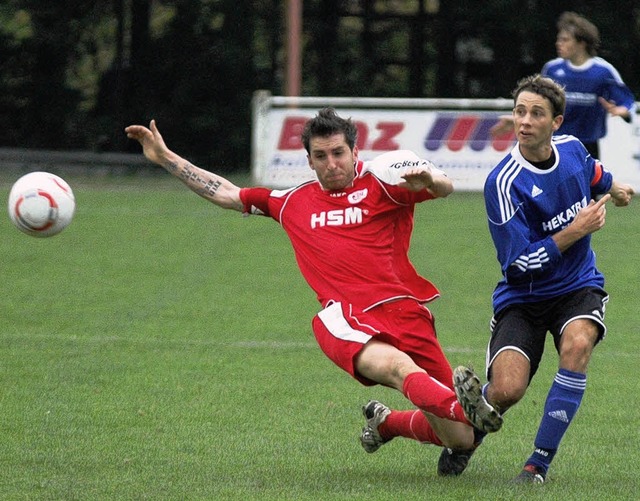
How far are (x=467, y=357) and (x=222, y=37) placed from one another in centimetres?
1626

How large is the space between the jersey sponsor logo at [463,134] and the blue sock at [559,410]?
12.6m

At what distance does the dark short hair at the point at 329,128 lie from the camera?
5.62 meters

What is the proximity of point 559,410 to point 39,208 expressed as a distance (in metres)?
2.80

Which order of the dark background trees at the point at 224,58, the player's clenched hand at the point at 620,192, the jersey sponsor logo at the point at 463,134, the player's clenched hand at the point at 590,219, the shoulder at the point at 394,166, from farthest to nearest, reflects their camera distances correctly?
the dark background trees at the point at 224,58 < the jersey sponsor logo at the point at 463,134 < the player's clenched hand at the point at 620,192 < the shoulder at the point at 394,166 < the player's clenched hand at the point at 590,219

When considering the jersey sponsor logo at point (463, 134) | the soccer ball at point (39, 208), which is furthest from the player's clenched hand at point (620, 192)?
the jersey sponsor logo at point (463, 134)

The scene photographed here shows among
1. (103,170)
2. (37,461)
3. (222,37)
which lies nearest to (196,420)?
(37,461)

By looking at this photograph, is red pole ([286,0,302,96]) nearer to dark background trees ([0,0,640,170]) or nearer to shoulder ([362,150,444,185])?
dark background trees ([0,0,640,170])

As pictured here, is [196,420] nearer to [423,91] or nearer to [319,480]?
[319,480]

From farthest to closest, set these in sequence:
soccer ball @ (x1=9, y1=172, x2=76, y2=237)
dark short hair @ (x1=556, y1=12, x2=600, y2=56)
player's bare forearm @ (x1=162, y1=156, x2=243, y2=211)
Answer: dark short hair @ (x1=556, y1=12, x2=600, y2=56) < soccer ball @ (x1=9, y1=172, x2=76, y2=237) < player's bare forearm @ (x1=162, y1=156, x2=243, y2=211)

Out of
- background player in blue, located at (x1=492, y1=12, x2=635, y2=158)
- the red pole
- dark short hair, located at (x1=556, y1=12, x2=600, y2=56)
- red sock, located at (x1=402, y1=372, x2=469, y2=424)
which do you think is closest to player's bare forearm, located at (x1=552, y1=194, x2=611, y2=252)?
red sock, located at (x1=402, y1=372, x2=469, y2=424)

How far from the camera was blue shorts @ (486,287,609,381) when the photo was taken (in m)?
5.46

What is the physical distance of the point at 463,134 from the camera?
18.0 m

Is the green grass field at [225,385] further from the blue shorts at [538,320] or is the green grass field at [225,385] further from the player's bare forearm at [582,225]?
the player's bare forearm at [582,225]

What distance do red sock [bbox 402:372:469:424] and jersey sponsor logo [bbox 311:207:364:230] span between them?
0.83 meters
